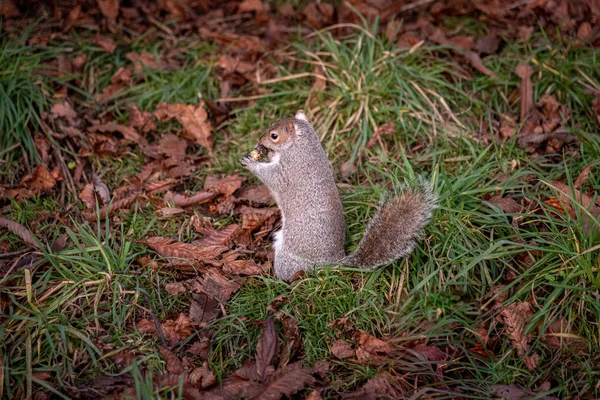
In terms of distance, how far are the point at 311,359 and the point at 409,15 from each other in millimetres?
3500

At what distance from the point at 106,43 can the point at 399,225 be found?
3286 mm

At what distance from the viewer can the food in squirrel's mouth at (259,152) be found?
365 centimetres

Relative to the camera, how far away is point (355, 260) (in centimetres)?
320

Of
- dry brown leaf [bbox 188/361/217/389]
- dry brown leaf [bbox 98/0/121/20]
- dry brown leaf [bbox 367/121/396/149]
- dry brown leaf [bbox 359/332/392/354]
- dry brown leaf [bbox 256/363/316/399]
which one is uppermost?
dry brown leaf [bbox 98/0/121/20]

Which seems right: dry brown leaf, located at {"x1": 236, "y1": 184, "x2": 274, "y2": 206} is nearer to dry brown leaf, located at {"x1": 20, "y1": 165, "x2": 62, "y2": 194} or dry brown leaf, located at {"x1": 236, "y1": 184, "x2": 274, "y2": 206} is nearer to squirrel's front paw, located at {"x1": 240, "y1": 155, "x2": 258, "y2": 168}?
squirrel's front paw, located at {"x1": 240, "y1": 155, "x2": 258, "y2": 168}

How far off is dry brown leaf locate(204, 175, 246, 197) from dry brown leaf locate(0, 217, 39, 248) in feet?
3.91

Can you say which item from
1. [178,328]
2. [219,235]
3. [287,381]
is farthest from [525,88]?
[178,328]

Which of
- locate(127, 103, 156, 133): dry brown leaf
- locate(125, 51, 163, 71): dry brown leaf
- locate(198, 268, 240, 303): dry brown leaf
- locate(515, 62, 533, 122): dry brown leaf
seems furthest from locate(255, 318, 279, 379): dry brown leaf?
locate(125, 51, 163, 71): dry brown leaf

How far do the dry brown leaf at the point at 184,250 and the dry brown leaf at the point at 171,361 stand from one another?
0.69m

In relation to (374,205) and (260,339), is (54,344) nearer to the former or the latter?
(260,339)

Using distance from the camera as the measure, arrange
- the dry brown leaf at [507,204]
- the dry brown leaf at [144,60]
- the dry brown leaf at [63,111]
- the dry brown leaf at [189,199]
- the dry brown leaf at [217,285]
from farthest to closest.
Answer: the dry brown leaf at [144,60] < the dry brown leaf at [63,111] < the dry brown leaf at [189,199] < the dry brown leaf at [507,204] < the dry brown leaf at [217,285]

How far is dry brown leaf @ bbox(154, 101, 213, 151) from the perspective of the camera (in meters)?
4.43

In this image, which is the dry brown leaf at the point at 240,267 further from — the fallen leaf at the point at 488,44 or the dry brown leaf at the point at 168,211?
the fallen leaf at the point at 488,44

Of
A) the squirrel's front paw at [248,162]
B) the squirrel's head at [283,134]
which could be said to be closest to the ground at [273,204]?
the squirrel's front paw at [248,162]
